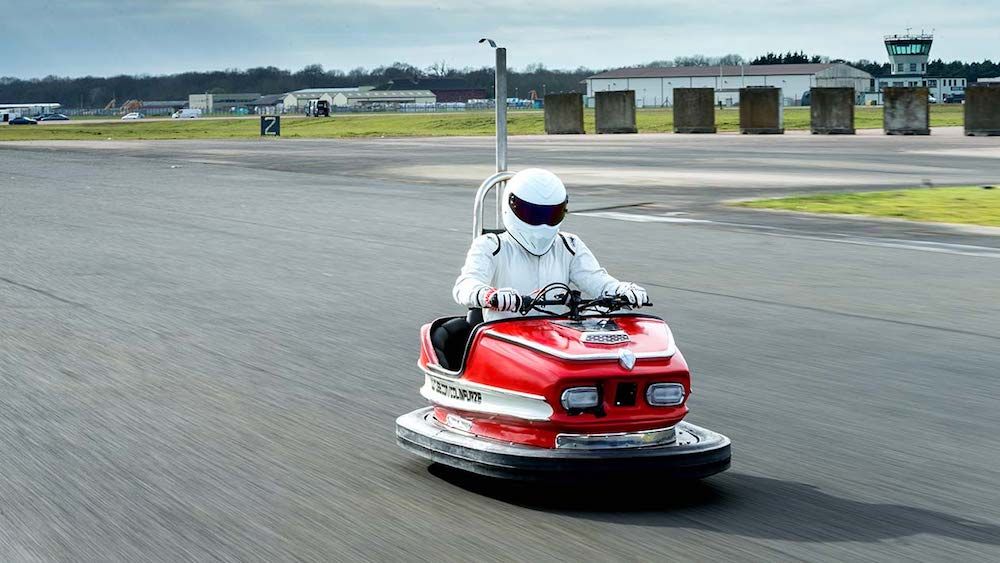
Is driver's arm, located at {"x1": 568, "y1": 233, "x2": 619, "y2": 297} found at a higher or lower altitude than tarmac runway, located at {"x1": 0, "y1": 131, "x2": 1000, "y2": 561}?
higher

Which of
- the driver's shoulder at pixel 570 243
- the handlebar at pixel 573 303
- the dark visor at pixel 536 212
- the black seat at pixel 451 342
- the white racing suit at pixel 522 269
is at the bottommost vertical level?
the black seat at pixel 451 342

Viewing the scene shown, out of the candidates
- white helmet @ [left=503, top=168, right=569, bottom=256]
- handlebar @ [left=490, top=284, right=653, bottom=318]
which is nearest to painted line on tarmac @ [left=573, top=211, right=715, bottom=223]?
white helmet @ [left=503, top=168, right=569, bottom=256]

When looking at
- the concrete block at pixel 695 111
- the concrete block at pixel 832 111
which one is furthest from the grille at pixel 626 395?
the concrete block at pixel 695 111

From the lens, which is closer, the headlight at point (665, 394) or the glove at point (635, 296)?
the headlight at point (665, 394)

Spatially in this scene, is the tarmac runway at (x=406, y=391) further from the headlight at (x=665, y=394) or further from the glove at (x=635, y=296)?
the glove at (x=635, y=296)

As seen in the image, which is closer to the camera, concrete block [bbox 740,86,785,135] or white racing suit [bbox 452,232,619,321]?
white racing suit [bbox 452,232,619,321]

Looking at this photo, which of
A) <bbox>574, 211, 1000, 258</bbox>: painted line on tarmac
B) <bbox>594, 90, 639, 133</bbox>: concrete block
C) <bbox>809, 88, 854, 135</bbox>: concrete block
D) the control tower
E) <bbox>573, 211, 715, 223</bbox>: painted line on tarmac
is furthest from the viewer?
the control tower

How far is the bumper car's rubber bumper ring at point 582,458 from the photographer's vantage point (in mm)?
5570

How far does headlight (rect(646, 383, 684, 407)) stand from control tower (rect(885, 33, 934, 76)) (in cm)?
16727

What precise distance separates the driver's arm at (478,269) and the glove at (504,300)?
0.77 ft

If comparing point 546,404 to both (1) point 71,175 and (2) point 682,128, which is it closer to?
(1) point 71,175

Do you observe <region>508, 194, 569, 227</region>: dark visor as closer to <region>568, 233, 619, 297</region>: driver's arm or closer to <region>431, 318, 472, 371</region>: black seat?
<region>568, 233, 619, 297</region>: driver's arm

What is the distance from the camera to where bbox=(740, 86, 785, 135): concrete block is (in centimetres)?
5369

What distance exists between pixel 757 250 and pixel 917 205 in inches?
268
